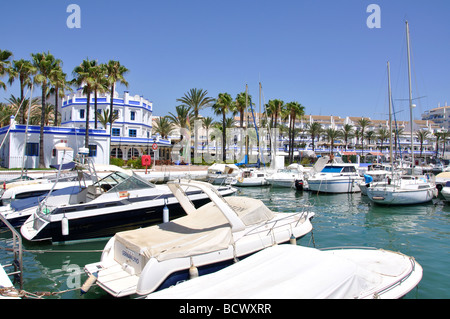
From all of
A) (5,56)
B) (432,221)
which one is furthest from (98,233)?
(5,56)

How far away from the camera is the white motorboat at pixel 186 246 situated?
20.6 feet

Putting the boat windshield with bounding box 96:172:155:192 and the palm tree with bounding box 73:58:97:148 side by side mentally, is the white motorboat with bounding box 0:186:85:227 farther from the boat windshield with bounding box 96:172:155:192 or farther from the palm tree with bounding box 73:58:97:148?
the palm tree with bounding box 73:58:97:148

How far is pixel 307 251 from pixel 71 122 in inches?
1917

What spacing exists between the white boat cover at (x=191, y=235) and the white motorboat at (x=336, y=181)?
18.8 metres

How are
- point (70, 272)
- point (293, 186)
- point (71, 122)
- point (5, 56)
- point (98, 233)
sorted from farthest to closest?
point (71, 122)
point (5, 56)
point (293, 186)
point (98, 233)
point (70, 272)

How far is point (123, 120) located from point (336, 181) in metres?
35.0

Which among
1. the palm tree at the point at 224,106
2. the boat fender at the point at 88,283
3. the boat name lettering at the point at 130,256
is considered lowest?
the boat fender at the point at 88,283

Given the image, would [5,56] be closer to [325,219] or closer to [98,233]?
[98,233]

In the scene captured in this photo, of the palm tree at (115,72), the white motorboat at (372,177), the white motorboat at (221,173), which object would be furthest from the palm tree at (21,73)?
the white motorboat at (372,177)

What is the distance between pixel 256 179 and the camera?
32.1 m

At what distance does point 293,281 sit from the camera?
504 cm

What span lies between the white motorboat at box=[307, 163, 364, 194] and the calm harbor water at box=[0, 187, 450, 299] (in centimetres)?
363

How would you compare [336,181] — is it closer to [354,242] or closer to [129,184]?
[354,242]

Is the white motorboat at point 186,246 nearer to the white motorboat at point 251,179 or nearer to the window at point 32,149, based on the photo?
the white motorboat at point 251,179
